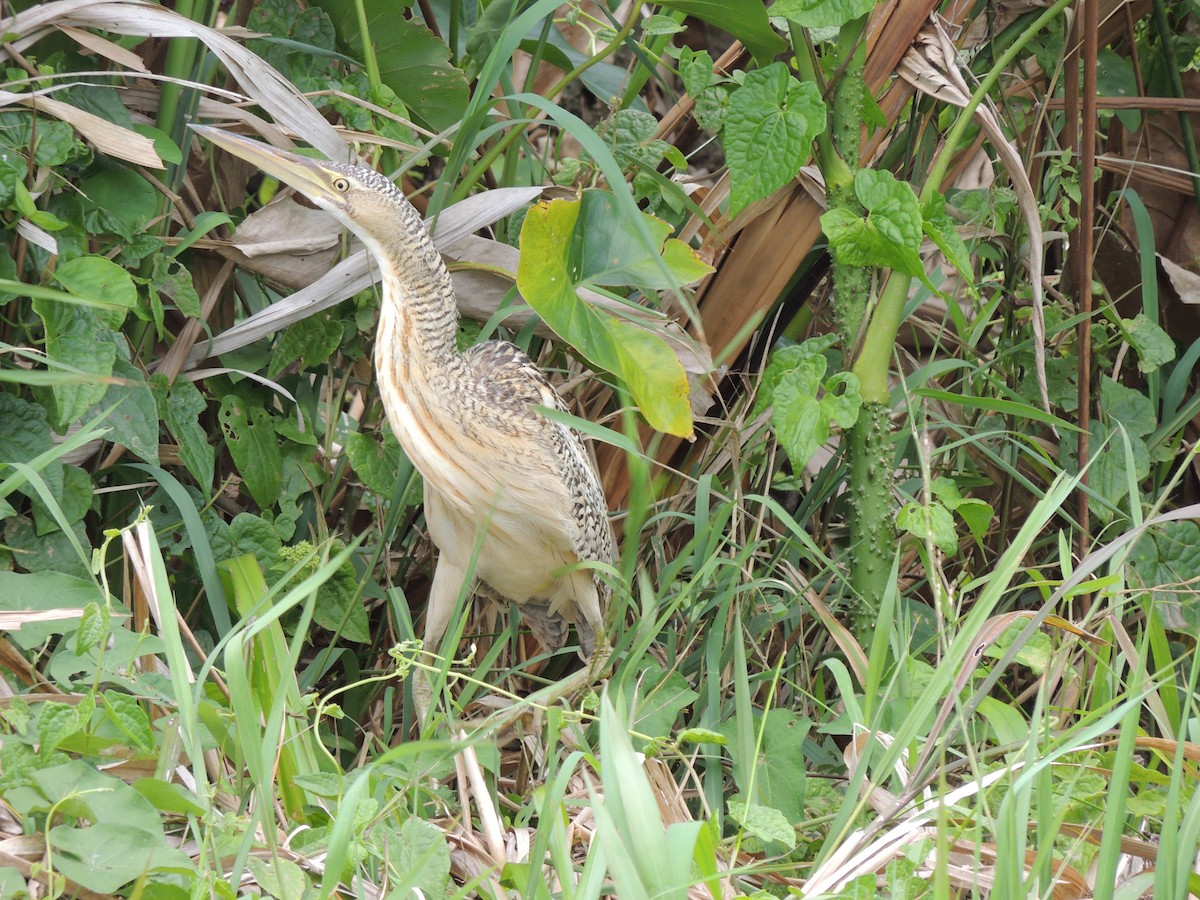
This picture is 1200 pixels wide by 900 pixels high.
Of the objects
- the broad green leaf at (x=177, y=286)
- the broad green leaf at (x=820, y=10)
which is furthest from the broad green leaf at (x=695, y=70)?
the broad green leaf at (x=177, y=286)

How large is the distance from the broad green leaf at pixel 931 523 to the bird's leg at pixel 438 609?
2.60 ft

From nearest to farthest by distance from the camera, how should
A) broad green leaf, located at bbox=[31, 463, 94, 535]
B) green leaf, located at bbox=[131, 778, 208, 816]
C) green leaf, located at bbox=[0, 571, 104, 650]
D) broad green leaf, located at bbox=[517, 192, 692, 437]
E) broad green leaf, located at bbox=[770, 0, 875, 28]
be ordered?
green leaf, located at bbox=[131, 778, 208, 816] → green leaf, located at bbox=[0, 571, 104, 650] → broad green leaf, located at bbox=[770, 0, 875, 28] → broad green leaf, located at bbox=[517, 192, 692, 437] → broad green leaf, located at bbox=[31, 463, 94, 535]

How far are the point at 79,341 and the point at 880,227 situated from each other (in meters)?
1.27

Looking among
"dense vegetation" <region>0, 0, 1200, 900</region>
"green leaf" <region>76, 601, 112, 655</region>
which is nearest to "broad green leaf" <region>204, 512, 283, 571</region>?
"dense vegetation" <region>0, 0, 1200, 900</region>

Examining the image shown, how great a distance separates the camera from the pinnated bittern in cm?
208

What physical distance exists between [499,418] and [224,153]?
0.86 m

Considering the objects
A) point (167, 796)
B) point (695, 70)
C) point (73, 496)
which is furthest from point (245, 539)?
point (695, 70)

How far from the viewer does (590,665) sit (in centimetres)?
238

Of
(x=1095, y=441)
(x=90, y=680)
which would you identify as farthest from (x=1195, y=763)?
(x=90, y=680)

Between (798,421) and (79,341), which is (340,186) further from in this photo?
(798,421)

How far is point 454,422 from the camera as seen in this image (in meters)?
2.14

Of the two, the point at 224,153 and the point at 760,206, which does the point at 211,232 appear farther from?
the point at 760,206

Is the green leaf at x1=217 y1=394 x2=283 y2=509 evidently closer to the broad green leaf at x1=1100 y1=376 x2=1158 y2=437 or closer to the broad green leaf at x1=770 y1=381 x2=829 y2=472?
the broad green leaf at x1=770 y1=381 x2=829 y2=472

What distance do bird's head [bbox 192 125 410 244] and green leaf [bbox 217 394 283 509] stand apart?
1.57 feet
